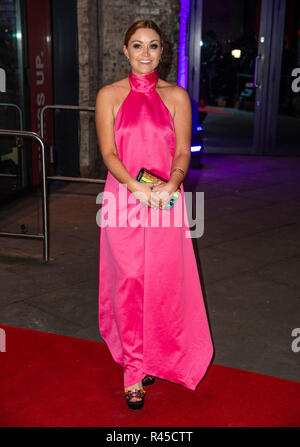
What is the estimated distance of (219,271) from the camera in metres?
3.97

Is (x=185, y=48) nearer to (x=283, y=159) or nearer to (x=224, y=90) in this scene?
(x=283, y=159)

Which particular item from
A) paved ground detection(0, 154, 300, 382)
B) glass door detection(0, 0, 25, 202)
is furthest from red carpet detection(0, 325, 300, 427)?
glass door detection(0, 0, 25, 202)

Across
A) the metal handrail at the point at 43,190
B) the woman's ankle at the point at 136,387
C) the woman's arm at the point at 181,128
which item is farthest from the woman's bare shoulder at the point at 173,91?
the metal handrail at the point at 43,190

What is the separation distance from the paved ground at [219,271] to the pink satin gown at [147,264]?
48 cm

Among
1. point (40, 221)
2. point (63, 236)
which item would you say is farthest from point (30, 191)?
point (63, 236)

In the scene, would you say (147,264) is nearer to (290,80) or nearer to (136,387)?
(136,387)

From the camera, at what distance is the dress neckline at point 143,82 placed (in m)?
2.26

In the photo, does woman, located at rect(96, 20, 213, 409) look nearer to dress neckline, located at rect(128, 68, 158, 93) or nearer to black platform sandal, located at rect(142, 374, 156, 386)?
dress neckline, located at rect(128, 68, 158, 93)

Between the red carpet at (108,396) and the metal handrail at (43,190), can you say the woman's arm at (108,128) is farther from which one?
the metal handrail at (43,190)

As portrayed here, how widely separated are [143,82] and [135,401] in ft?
4.36

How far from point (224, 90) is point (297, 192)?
9.09m

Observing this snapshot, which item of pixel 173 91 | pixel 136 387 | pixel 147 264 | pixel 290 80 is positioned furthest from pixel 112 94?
pixel 290 80

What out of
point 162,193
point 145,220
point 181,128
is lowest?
point 145,220

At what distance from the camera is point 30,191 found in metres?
6.18
